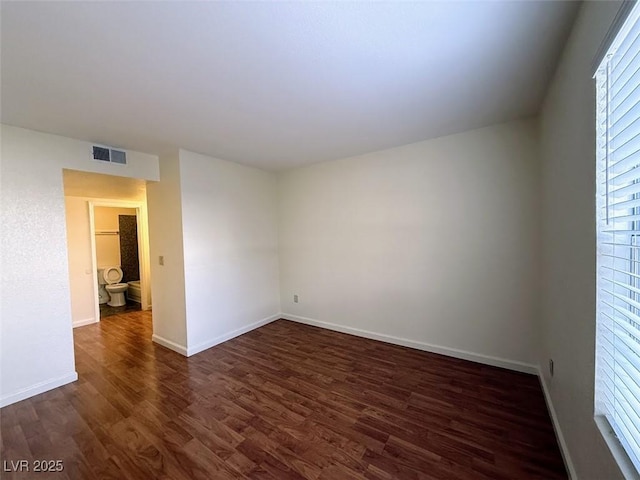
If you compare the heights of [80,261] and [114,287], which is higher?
[80,261]

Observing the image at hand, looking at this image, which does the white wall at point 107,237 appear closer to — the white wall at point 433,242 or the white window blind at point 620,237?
the white wall at point 433,242

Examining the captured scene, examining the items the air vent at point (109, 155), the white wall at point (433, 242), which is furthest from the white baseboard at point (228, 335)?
the air vent at point (109, 155)

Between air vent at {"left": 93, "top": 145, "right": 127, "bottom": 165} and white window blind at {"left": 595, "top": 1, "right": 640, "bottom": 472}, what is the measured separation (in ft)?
12.6

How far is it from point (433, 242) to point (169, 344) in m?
3.47

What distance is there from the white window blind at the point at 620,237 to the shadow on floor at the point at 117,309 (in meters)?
6.29

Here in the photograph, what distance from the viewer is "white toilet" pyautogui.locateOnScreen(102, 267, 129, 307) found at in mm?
5359

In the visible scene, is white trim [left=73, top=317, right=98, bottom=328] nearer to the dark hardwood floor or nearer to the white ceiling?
the dark hardwood floor

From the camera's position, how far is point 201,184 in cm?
324

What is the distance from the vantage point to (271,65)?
1.55m

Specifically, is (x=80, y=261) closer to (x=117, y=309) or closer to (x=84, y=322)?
(x=84, y=322)

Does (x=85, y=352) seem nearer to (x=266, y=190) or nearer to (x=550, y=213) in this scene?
(x=266, y=190)

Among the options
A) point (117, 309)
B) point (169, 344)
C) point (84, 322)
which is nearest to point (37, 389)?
point (169, 344)

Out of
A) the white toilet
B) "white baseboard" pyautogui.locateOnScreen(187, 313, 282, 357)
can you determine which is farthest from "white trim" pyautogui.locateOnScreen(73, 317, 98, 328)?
"white baseboard" pyautogui.locateOnScreen(187, 313, 282, 357)

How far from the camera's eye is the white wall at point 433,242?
2.51m
